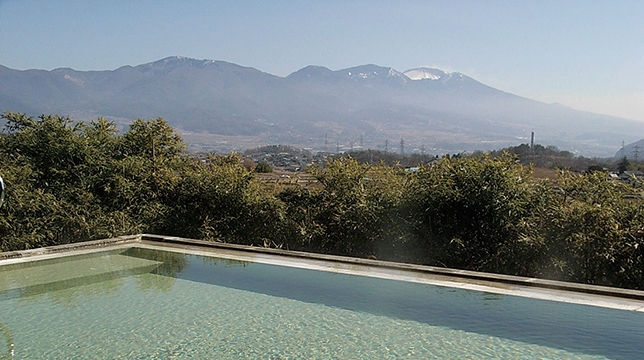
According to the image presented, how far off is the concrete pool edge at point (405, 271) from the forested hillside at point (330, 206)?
582 mm

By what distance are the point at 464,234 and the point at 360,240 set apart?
1221mm

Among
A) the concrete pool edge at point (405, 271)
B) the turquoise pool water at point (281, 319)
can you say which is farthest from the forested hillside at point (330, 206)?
the turquoise pool water at point (281, 319)

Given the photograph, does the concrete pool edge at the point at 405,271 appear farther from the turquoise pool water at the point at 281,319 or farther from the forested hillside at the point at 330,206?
the forested hillside at the point at 330,206

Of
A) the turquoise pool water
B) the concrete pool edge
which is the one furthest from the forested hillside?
the turquoise pool water

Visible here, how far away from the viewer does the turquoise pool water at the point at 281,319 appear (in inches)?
149

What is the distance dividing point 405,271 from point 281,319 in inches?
54.2

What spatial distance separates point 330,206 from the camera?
6.86 metres

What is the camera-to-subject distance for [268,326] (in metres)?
4.34

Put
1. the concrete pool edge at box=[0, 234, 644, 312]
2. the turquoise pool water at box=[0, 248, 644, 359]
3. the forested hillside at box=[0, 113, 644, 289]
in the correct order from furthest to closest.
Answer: the forested hillside at box=[0, 113, 644, 289] < the concrete pool edge at box=[0, 234, 644, 312] < the turquoise pool water at box=[0, 248, 644, 359]

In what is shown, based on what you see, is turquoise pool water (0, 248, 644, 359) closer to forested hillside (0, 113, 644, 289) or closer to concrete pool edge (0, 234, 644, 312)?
concrete pool edge (0, 234, 644, 312)

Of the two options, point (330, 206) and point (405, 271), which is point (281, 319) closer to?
point (405, 271)

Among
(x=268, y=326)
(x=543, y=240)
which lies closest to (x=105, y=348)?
(x=268, y=326)

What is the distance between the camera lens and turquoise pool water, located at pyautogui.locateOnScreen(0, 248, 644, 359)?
149 inches

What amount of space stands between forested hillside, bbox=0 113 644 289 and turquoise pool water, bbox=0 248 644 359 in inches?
45.3
